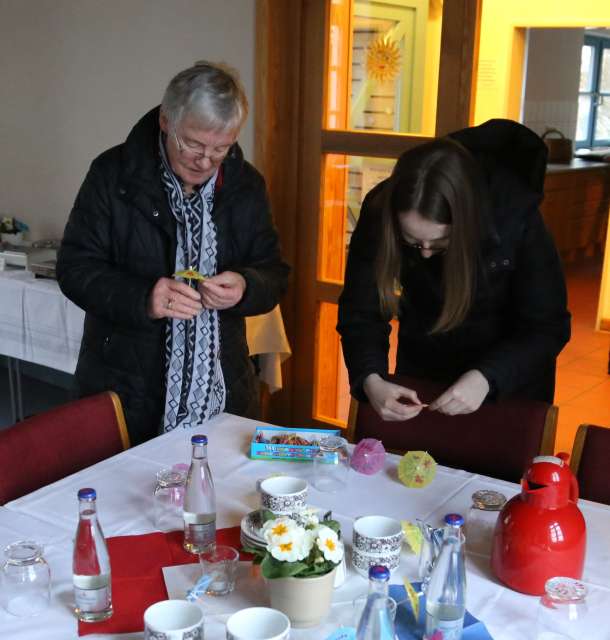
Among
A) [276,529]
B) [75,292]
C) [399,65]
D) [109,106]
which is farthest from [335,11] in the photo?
[276,529]

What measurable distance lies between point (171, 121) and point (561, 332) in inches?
40.1

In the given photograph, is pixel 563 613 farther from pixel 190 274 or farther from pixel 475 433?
pixel 190 274

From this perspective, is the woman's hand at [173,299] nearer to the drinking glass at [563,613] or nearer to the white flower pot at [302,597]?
the white flower pot at [302,597]

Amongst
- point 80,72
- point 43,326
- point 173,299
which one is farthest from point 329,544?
point 80,72

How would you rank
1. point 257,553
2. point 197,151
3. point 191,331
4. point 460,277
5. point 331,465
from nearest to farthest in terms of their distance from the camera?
point 257,553, point 331,465, point 460,277, point 197,151, point 191,331

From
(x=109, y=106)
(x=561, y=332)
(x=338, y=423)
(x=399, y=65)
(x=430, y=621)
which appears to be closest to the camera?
(x=430, y=621)

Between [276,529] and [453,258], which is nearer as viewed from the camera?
[276,529]

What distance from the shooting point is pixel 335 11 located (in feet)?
10.8

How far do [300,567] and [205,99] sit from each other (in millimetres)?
1127

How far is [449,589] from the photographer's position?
3.96 ft

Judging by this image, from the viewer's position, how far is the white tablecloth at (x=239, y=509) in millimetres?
1272

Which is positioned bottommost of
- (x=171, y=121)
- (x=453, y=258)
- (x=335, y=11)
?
(x=453, y=258)

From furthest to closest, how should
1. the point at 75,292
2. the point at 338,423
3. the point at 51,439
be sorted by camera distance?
the point at 338,423 → the point at 75,292 → the point at 51,439

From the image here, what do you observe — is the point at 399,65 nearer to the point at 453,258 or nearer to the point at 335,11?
the point at 335,11
